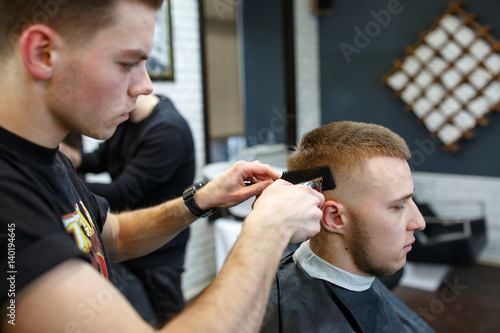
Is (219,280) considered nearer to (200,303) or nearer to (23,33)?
(200,303)

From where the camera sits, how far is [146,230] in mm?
1387

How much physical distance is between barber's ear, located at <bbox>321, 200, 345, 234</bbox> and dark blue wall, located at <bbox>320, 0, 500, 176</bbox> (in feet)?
11.2

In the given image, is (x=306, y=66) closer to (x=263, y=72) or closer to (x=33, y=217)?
(x=263, y=72)

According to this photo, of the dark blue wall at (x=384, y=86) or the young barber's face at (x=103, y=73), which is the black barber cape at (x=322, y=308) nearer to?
the young barber's face at (x=103, y=73)

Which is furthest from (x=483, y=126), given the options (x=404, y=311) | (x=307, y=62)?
(x=404, y=311)

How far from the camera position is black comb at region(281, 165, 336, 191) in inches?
48.8

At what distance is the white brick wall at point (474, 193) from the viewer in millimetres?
4164

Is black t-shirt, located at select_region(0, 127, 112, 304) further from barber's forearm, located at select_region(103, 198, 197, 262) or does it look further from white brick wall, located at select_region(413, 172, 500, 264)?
white brick wall, located at select_region(413, 172, 500, 264)

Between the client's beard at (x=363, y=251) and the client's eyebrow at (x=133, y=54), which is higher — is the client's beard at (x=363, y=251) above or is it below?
below

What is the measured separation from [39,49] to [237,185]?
68 cm

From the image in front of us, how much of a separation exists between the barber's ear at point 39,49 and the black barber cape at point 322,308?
899mm

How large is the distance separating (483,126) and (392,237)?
338 centimetres

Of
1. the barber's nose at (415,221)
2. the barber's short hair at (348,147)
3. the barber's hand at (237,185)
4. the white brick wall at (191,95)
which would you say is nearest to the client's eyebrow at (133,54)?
the barber's hand at (237,185)

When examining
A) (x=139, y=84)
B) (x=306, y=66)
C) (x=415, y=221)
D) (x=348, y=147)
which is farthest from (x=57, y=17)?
(x=306, y=66)
